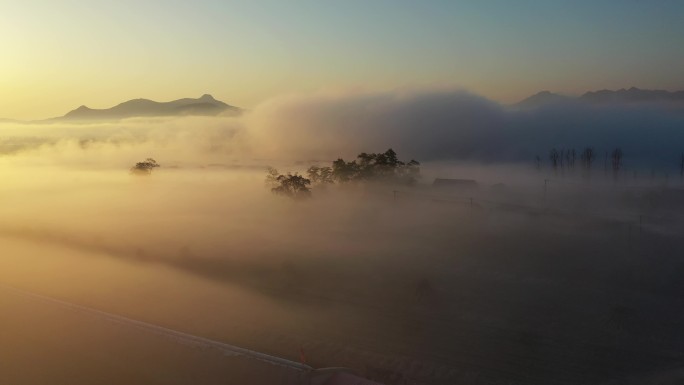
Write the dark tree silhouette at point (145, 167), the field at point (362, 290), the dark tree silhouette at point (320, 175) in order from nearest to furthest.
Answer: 1. the field at point (362, 290)
2. the dark tree silhouette at point (320, 175)
3. the dark tree silhouette at point (145, 167)

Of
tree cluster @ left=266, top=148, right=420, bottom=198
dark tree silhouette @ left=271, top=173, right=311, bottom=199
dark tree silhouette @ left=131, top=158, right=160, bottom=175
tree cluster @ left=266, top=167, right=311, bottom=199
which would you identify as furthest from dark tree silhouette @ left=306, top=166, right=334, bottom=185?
dark tree silhouette @ left=131, top=158, right=160, bottom=175

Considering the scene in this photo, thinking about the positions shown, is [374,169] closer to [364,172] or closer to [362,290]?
[364,172]

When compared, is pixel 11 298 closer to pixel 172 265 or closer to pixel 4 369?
pixel 4 369

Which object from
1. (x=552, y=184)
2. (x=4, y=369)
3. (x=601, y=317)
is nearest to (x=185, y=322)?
(x=4, y=369)

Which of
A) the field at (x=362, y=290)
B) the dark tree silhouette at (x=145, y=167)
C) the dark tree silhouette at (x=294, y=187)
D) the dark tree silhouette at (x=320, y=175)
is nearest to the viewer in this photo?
the field at (x=362, y=290)

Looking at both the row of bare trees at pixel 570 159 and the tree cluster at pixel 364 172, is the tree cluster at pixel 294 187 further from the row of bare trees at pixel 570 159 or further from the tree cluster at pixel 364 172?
the row of bare trees at pixel 570 159

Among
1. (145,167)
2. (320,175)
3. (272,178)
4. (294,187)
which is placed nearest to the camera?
(294,187)

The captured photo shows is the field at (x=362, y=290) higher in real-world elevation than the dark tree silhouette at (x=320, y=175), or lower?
lower

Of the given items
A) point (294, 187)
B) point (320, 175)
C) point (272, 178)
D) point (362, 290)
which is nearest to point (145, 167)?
point (272, 178)

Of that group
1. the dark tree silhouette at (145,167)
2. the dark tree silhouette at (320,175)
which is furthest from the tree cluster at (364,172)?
the dark tree silhouette at (145,167)
